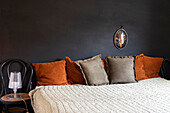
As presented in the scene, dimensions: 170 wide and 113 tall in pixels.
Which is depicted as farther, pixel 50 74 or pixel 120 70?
pixel 120 70

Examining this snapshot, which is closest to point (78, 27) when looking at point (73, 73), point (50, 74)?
point (73, 73)

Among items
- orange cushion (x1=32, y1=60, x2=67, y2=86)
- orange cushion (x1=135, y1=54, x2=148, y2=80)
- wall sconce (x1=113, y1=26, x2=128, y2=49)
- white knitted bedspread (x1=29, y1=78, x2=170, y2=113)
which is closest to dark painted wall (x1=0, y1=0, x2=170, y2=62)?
wall sconce (x1=113, y1=26, x2=128, y2=49)

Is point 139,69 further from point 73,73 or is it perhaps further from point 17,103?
point 17,103

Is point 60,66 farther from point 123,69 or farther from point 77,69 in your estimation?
point 123,69

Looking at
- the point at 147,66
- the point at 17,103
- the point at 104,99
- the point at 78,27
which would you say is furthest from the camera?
the point at 147,66

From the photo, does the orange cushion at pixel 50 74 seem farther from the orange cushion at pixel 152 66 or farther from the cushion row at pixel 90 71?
the orange cushion at pixel 152 66

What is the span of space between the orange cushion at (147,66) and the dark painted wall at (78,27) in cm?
26

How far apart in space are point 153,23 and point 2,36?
310cm

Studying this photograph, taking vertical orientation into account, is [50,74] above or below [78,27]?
below

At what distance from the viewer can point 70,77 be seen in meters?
3.29

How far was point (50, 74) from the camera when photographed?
3.12m

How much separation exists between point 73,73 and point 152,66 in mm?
1707

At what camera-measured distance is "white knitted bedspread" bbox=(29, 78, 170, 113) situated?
1.96 metres

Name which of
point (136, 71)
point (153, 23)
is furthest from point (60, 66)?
point (153, 23)
